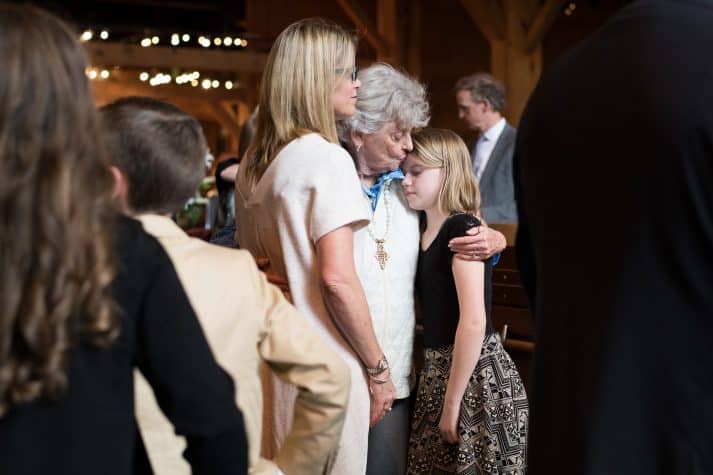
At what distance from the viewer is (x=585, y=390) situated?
5.47ft

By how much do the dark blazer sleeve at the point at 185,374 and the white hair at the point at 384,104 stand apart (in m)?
1.42

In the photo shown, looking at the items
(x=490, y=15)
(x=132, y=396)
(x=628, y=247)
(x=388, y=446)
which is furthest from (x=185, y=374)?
(x=490, y=15)

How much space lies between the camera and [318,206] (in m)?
2.20

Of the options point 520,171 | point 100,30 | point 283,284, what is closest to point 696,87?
point 520,171

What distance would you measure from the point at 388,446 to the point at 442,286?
0.45 meters

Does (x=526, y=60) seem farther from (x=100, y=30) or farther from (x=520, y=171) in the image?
(x=100, y=30)

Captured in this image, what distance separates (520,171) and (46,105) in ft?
3.38

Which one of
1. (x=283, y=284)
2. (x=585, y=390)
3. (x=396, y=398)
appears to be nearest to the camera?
(x=585, y=390)

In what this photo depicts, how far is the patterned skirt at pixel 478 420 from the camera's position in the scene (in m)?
2.66

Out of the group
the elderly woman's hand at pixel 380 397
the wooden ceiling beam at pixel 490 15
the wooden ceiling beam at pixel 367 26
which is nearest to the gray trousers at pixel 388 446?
the elderly woman's hand at pixel 380 397

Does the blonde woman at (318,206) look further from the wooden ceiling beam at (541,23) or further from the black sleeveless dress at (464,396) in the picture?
the wooden ceiling beam at (541,23)

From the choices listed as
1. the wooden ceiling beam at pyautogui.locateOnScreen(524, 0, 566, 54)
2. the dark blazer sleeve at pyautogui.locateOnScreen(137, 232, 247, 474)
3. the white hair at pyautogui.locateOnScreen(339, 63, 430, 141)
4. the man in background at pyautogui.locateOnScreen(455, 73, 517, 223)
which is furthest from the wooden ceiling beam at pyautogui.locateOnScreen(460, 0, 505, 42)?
the dark blazer sleeve at pyautogui.locateOnScreen(137, 232, 247, 474)

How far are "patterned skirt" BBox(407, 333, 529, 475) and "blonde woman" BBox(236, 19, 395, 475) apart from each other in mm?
325

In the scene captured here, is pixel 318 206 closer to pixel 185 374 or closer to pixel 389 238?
pixel 389 238
